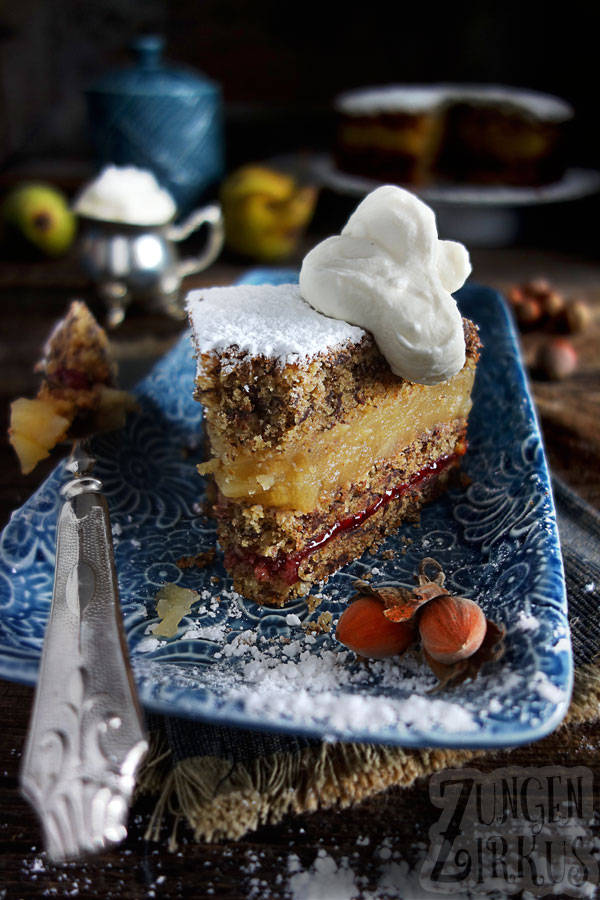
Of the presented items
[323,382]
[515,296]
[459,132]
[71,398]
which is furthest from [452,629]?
[459,132]

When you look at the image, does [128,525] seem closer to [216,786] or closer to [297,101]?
[216,786]

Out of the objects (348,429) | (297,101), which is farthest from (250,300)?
(297,101)

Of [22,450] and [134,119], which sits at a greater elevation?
[134,119]

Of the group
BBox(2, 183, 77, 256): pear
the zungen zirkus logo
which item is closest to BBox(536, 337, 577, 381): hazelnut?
the zungen zirkus logo

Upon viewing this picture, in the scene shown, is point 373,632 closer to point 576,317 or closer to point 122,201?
point 576,317

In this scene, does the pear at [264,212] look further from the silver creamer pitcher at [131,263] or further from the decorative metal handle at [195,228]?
the silver creamer pitcher at [131,263]

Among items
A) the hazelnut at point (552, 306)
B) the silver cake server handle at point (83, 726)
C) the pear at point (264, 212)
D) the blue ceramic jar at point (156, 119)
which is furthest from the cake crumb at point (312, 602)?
the blue ceramic jar at point (156, 119)

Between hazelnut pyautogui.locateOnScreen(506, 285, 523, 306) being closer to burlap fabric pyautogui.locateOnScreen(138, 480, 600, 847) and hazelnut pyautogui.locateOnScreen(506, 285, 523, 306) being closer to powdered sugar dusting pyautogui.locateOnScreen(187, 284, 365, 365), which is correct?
powdered sugar dusting pyautogui.locateOnScreen(187, 284, 365, 365)
